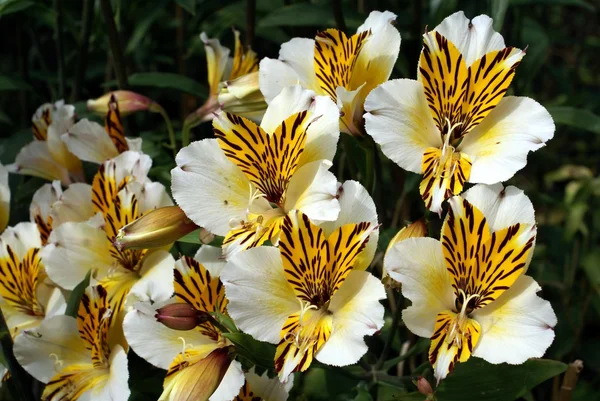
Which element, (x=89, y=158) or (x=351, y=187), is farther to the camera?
(x=89, y=158)

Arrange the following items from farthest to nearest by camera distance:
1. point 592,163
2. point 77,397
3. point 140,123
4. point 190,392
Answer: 1. point 592,163
2. point 140,123
3. point 77,397
4. point 190,392

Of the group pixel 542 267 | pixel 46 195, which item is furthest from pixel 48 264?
pixel 542 267

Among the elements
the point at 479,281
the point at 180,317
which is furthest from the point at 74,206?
the point at 479,281

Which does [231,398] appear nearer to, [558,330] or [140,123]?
[558,330]

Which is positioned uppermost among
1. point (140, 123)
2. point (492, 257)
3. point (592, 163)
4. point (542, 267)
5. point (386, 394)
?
point (492, 257)

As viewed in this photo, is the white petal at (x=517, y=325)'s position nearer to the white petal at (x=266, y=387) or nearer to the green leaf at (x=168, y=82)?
the white petal at (x=266, y=387)

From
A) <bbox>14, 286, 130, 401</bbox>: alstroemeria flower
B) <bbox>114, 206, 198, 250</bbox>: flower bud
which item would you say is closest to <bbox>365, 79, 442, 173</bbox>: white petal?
<bbox>114, 206, 198, 250</bbox>: flower bud

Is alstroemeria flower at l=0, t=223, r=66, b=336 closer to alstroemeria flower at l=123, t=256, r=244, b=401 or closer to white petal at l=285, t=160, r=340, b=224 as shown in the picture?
alstroemeria flower at l=123, t=256, r=244, b=401
